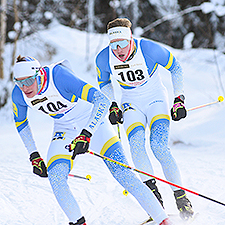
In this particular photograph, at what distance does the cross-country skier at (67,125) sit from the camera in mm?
2678

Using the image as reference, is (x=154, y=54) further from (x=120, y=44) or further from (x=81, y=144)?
(x=81, y=144)

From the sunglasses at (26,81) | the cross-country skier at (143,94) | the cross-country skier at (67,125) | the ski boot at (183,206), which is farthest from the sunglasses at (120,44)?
the ski boot at (183,206)

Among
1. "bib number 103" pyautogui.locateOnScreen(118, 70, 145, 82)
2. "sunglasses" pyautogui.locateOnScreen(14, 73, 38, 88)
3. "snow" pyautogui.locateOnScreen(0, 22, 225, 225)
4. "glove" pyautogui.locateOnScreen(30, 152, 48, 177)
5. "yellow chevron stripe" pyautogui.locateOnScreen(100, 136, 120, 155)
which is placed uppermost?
"sunglasses" pyautogui.locateOnScreen(14, 73, 38, 88)

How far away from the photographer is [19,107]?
3.04 metres

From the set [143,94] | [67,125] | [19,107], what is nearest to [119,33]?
[143,94]

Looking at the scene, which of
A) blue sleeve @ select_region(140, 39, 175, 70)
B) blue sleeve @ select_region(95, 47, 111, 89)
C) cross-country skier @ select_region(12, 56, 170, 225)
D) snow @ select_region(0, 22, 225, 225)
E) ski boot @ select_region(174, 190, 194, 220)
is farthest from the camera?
snow @ select_region(0, 22, 225, 225)

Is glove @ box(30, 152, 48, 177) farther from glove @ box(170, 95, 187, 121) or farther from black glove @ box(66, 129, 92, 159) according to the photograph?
glove @ box(170, 95, 187, 121)

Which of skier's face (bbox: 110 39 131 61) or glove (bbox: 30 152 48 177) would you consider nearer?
Result: glove (bbox: 30 152 48 177)

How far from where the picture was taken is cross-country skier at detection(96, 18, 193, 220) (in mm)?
3082

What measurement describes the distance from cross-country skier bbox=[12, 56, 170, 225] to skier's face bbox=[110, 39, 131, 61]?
1.56 feet

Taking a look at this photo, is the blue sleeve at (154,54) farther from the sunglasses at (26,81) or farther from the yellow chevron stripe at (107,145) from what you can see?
the sunglasses at (26,81)

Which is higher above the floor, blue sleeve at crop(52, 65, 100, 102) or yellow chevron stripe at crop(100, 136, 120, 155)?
blue sleeve at crop(52, 65, 100, 102)

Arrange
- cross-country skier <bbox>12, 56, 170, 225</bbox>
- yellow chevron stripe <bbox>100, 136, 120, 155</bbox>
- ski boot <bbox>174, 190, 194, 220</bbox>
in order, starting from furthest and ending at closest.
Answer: ski boot <bbox>174, 190, 194, 220</bbox>
yellow chevron stripe <bbox>100, 136, 120, 155</bbox>
cross-country skier <bbox>12, 56, 170, 225</bbox>

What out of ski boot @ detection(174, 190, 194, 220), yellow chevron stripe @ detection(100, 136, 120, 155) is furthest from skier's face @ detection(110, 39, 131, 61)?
ski boot @ detection(174, 190, 194, 220)
